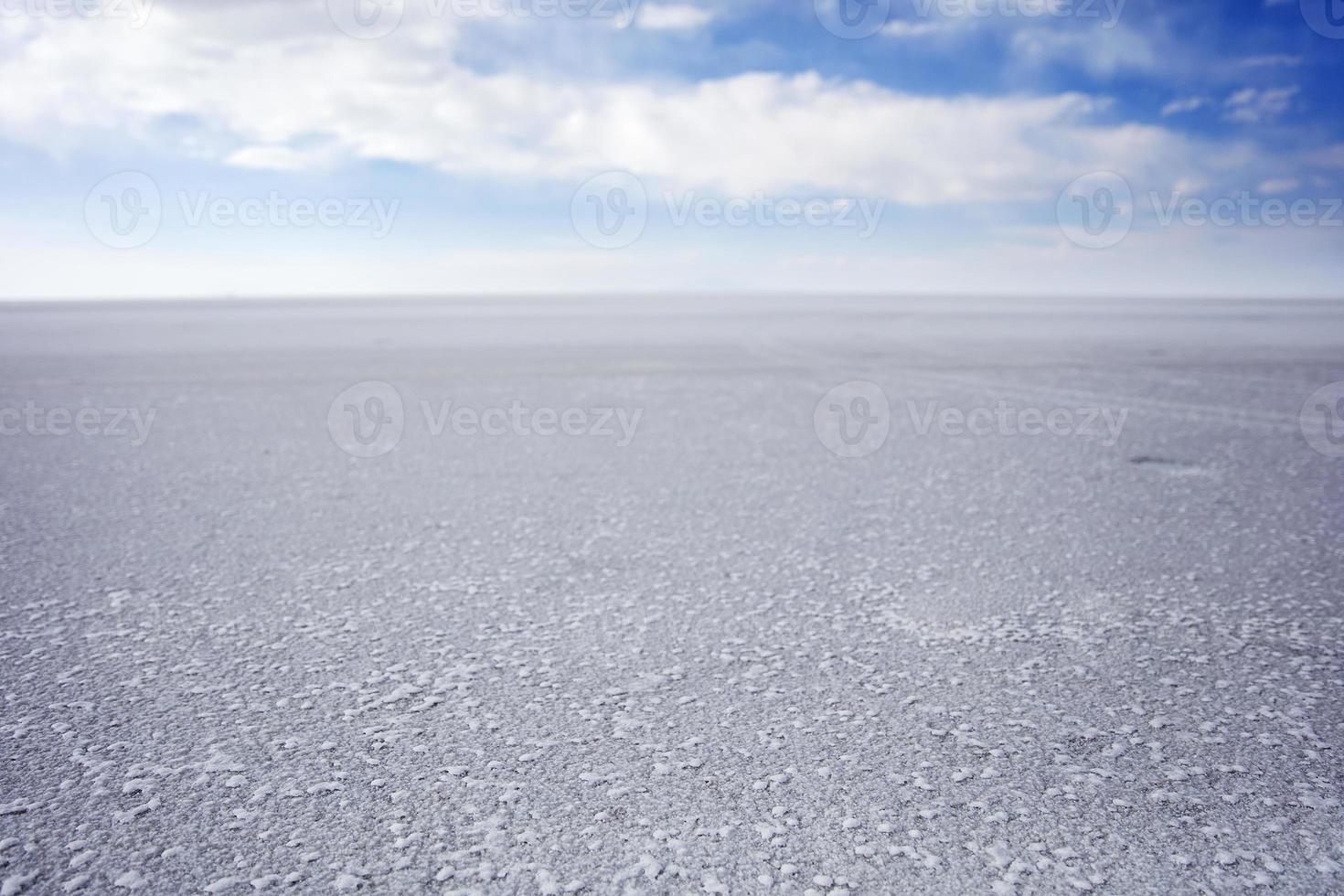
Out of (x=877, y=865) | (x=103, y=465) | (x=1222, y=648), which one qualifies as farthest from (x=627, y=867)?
(x=103, y=465)

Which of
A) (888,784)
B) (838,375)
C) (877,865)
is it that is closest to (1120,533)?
(888,784)

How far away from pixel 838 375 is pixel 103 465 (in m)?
11.1

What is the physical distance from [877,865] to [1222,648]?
7.51ft

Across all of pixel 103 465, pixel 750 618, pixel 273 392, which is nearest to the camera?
pixel 750 618

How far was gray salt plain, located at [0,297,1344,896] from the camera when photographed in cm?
224

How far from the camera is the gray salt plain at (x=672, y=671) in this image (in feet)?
7.34

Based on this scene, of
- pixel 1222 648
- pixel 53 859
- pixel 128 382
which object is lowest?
pixel 1222 648

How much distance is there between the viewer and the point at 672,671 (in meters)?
3.33

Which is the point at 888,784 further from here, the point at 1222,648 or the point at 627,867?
the point at 1222,648

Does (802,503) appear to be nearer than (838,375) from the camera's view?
Yes

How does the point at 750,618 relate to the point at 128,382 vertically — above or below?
below

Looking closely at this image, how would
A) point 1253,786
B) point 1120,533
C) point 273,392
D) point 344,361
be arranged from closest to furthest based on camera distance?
1. point 1253,786
2. point 1120,533
3. point 273,392
4. point 344,361

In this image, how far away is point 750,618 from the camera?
3.89 meters

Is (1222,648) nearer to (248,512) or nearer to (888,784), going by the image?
(888,784)
